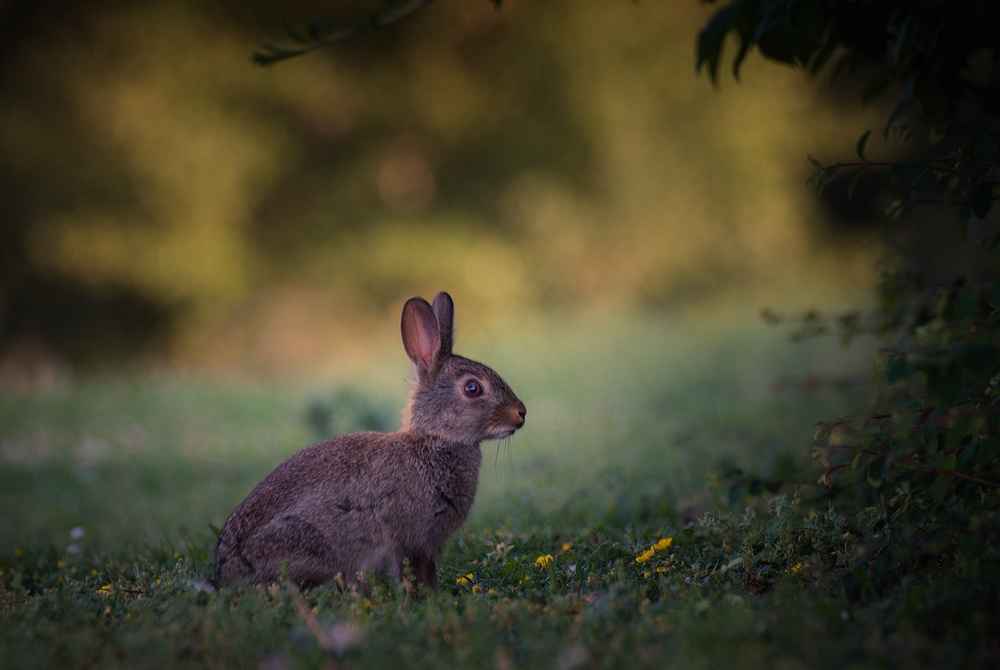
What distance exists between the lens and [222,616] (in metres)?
3.42

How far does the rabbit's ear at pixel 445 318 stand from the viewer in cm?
486

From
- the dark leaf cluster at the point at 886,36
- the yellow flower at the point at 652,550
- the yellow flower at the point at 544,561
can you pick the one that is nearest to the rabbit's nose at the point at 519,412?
the yellow flower at the point at 544,561

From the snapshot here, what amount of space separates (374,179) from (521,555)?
17976mm

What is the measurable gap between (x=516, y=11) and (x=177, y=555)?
19429 millimetres

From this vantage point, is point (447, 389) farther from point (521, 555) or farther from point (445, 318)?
point (521, 555)

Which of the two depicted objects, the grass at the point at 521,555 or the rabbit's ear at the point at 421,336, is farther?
the rabbit's ear at the point at 421,336

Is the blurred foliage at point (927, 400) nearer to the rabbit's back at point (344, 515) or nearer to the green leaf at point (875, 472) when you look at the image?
the green leaf at point (875, 472)

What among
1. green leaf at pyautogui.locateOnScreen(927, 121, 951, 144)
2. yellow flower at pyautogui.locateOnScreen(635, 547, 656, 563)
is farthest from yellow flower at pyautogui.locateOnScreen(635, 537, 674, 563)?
green leaf at pyautogui.locateOnScreen(927, 121, 951, 144)

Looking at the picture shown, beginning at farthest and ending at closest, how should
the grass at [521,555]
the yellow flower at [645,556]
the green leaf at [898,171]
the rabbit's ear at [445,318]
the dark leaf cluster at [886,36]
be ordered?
the rabbit's ear at [445,318], the yellow flower at [645,556], the dark leaf cluster at [886,36], the green leaf at [898,171], the grass at [521,555]

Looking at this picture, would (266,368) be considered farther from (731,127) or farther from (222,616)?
(222,616)

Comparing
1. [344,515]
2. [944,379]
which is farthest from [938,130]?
[344,515]

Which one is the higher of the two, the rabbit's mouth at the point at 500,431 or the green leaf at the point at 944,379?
the rabbit's mouth at the point at 500,431

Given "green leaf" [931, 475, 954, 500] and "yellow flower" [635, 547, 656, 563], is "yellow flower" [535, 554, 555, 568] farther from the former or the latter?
"green leaf" [931, 475, 954, 500]

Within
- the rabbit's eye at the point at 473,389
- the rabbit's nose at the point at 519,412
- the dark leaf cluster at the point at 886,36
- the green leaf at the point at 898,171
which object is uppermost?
the dark leaf cluster at the point at 886,36
